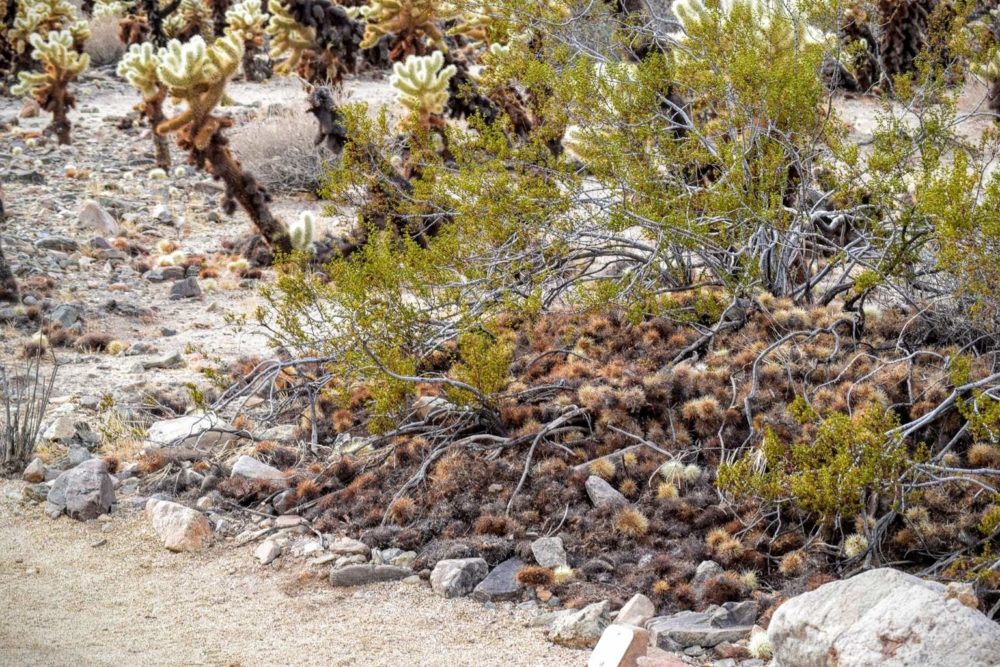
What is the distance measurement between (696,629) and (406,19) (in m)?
11.0

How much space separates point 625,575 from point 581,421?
1374 mm

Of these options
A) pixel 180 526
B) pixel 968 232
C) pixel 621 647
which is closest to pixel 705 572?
pixel 621 647

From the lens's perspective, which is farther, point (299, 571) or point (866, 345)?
point (866, 345)

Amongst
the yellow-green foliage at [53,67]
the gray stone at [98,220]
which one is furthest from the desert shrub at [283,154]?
the yellow-green foliage at [53,67]

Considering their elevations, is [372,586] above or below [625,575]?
below

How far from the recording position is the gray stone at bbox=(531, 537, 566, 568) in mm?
4922

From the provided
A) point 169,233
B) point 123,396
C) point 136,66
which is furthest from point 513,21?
point 136,66

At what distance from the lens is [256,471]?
6.18 meters

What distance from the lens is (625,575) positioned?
4.81 meters

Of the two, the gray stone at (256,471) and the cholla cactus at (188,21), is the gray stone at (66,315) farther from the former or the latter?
the cholla cactus at (188,21)

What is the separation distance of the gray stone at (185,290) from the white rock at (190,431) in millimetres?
3842

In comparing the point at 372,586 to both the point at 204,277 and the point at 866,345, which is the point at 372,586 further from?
the point at 204,277

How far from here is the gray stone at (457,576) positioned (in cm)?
482

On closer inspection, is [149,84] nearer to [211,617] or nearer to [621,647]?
[211,617]
